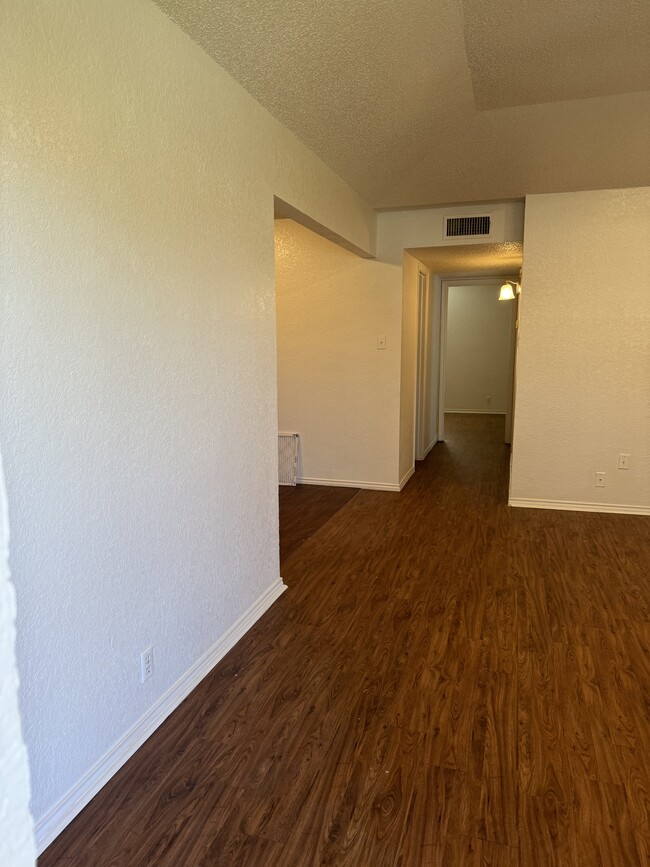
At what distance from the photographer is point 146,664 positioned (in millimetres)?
2037

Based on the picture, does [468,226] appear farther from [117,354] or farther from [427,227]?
[117,354]

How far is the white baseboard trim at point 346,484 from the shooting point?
17.5ft

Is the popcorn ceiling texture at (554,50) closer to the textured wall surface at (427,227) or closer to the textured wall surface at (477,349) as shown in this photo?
the textured wall surface at (427,227)

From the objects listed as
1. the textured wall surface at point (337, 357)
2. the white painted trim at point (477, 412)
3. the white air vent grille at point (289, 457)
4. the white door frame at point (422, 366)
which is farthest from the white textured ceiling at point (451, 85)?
the white painted trim at point (477, 412)

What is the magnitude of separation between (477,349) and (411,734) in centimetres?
933

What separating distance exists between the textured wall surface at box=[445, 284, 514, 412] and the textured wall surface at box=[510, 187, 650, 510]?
604 centimetres

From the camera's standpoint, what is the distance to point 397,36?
103 inches

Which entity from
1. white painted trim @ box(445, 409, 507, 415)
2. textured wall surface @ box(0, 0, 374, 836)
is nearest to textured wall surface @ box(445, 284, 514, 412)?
white painted trim @ box(445, 409, 507, 415)

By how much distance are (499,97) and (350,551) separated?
113 inches

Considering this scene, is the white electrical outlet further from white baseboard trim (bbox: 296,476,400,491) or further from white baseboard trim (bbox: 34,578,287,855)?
white baseboard trim (bbox: 296,476,400,491)

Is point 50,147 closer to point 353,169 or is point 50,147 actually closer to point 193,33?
point 193,33

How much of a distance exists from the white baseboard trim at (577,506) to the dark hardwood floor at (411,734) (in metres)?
1.09

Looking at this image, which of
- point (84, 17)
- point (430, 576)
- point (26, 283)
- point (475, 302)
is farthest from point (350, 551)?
point (475, 302)

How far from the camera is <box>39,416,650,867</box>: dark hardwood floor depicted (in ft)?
5.33
